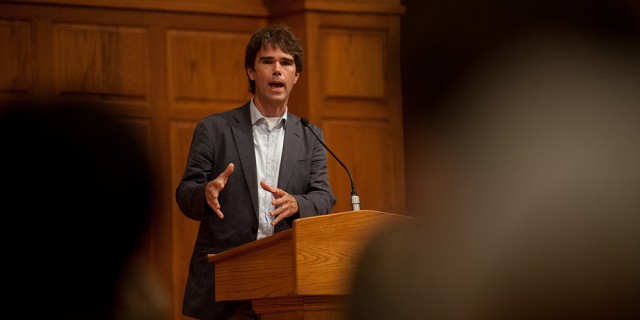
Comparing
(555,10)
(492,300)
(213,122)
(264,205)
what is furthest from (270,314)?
(492,300)

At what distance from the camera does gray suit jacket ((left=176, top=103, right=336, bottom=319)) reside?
2.43 meters

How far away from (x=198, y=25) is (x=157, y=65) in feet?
1.05

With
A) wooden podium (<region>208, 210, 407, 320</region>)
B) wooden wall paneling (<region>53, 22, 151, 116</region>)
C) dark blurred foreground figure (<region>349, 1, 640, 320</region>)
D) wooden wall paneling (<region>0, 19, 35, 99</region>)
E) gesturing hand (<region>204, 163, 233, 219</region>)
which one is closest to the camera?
dark blurred foreground figure (<region>349, 1, 640, 320</region>)

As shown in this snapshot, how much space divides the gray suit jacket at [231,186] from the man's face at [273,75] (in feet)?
0.24

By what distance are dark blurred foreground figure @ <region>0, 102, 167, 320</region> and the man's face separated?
1630 millimetres

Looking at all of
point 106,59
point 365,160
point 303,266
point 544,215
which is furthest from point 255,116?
point 365,160

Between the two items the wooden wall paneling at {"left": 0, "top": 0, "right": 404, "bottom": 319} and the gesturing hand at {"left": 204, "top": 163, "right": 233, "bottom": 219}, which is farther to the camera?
the wooden wall paneling at {"left": 0, "top": 0, "right": 404, "bottom": 319}

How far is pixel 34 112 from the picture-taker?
1.03 metres

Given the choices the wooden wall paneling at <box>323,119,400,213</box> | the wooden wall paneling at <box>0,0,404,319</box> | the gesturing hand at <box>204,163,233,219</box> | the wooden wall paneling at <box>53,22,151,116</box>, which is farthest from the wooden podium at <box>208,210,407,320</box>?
the wooden wall paneling at <box>323,119,400,213</box>

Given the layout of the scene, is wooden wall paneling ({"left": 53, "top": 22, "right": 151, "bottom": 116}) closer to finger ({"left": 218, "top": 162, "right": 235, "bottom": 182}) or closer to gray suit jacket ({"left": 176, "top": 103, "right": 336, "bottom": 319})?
gray suit jacket ({"left": 176, "top": 103, "right": 336, "bottom": 319})

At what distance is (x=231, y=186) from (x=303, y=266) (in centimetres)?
57

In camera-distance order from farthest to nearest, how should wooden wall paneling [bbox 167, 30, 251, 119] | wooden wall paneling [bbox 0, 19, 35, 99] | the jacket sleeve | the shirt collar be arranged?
wooden wall paneling [bbox 167, 30, 251, 119], wooden wall paneling [bbox 0, 19, 35, 99], the shirt collar, the jacket sleeve

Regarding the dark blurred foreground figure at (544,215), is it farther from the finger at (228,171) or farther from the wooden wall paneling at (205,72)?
the wooden wall paneling at (205,72)

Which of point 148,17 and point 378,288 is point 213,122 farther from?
point 148,17
